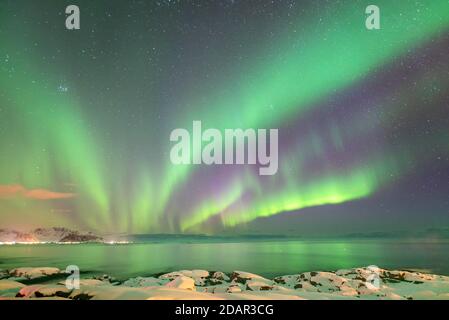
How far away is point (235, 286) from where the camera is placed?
21.9ft

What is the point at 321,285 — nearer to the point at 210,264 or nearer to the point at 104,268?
the point at 210,264

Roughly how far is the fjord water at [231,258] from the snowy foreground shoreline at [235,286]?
25.9 inches

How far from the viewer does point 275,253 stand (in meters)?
10.4

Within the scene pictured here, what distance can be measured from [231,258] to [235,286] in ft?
7.84

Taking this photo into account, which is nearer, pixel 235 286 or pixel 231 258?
pixel 235 286

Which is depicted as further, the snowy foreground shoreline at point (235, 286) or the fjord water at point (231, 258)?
the fjord water at point (231, 258)

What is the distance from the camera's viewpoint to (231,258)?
9.05m

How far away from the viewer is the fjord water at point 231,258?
8344mm

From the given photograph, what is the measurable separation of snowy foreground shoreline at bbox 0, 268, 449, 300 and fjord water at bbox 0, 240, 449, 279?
66 centimetres

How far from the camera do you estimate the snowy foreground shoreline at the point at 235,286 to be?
5777mm
